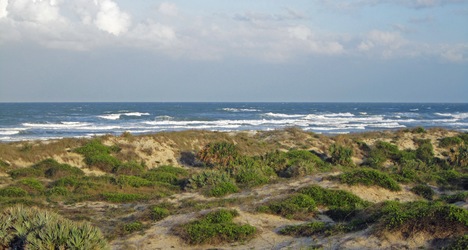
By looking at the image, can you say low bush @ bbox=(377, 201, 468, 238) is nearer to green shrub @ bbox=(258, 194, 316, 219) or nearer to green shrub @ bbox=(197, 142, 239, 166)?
green shrub @ bbox=(258, 194, 316, 219)

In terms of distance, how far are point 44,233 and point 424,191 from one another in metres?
12.3

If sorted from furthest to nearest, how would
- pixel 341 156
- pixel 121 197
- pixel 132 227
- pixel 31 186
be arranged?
pixel 341 156
pixel 31 186
pixel 121 197
pixel 132 227

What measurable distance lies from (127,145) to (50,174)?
640cm

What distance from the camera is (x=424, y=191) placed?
16219 mm

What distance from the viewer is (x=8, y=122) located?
6875 cm

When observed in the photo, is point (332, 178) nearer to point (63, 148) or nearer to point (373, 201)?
point (373, 201)

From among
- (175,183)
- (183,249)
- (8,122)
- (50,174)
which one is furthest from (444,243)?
(8,122)

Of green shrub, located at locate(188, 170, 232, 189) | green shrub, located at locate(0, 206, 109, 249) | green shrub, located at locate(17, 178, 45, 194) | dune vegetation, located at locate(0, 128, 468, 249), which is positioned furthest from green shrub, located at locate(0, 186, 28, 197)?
green shrub, located at locate(0, 206, 109, 249)

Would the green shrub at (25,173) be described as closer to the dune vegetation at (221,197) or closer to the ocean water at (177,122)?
the dune vegetation at (221,197)

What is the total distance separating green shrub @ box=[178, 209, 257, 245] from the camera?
10.8m

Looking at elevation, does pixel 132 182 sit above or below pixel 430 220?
below

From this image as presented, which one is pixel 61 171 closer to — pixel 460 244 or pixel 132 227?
pixel 132 227

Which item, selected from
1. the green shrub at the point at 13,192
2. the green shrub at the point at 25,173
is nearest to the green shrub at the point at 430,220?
the green shrub at the point at 13,192

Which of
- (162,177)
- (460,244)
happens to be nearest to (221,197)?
(162,177)
